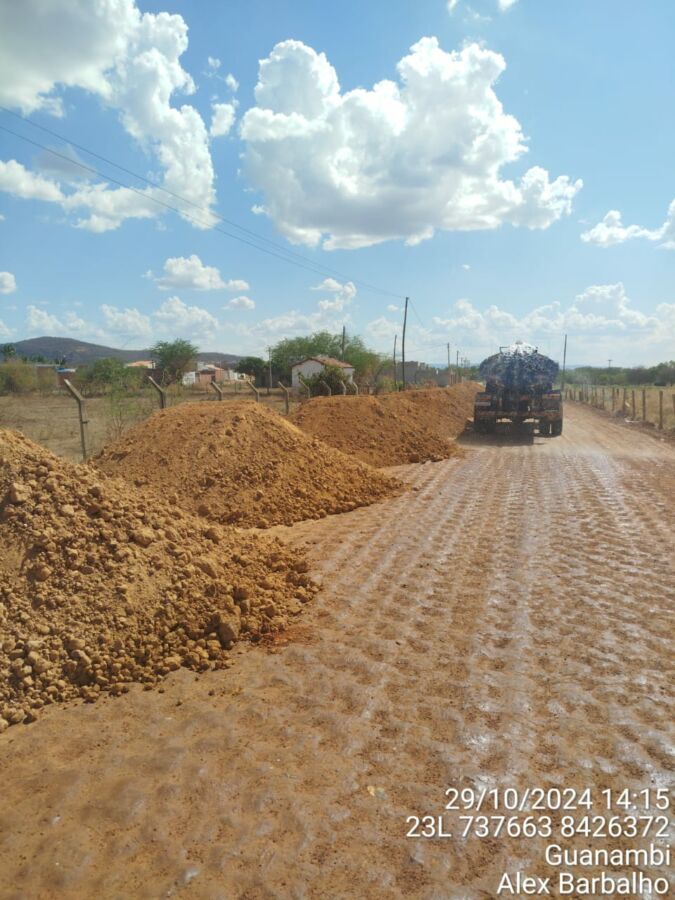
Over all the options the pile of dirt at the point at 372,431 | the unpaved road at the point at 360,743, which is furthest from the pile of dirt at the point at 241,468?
the pile of dirt at the point at 372,431

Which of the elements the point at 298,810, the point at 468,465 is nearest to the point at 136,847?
the point at 298,810

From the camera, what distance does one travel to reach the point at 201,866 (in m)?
2.17

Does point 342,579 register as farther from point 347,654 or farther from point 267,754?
point 267,754

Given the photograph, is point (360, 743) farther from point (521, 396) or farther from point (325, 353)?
point (325, 353)

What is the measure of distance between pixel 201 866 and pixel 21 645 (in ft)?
6.15

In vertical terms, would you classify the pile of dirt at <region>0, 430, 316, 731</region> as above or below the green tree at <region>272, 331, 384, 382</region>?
below

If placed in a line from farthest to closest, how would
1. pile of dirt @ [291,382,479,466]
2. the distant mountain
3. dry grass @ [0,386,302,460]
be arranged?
the distant mountain < dry grass @ [0,386,302,460] < pile of dirt @ [291,382,479,466]

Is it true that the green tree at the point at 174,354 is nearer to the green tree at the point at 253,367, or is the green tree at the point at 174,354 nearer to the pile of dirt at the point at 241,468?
the green tree at the point at 253,367

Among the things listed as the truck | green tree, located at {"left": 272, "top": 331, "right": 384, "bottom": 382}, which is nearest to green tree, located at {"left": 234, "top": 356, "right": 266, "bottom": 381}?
green tree, located at {"left": 272, "top": 331, "right": 384, "bottom": 382}

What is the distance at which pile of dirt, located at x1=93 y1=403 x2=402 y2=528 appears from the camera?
7.54 m

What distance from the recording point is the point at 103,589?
386 cm
